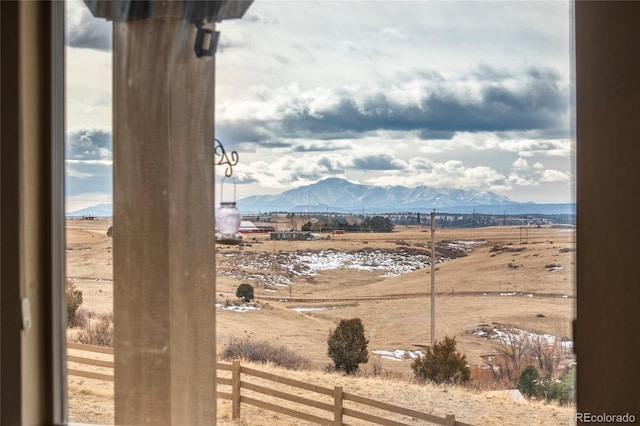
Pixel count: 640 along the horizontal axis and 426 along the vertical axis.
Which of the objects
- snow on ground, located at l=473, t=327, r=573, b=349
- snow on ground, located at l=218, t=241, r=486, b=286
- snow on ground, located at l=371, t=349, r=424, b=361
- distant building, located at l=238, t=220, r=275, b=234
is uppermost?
distant building, located at l=238, t=220, r=275, b=234

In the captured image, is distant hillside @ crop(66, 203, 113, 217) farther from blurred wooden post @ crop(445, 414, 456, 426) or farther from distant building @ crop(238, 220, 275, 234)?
blurred wooden post @ crop(445, 414, 456, 426)

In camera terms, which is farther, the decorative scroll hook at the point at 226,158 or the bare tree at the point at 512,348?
the decorative scroll hook at the point at 226,158

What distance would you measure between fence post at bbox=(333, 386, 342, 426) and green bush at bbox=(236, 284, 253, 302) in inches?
13.4

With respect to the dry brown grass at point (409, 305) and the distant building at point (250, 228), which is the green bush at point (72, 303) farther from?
the distant building at point (250, 228)

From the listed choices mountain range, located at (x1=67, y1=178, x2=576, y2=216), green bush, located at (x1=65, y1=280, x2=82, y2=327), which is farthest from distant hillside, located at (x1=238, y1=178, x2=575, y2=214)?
green bush, located at (x1=65, y1=280, x2=82, y2=327)

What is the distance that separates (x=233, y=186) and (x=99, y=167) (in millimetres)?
399

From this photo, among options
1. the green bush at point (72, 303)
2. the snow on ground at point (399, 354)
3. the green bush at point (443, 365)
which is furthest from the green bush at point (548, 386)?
the green bush at point (72, 303)

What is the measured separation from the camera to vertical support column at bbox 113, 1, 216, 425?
1.70 m

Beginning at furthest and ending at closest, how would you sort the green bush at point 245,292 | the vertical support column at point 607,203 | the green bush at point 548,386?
the green bush at point 245,292 < the green bush at point 548,386 < the vertical support column at point 607,203

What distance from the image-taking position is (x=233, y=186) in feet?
5.67

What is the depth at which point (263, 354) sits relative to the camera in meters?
1.72

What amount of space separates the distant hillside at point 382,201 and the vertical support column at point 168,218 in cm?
18

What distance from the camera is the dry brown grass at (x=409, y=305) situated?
5.04ft

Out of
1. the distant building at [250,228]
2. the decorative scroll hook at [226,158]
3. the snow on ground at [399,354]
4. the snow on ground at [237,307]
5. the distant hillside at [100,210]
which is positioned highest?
the decorative scroll hook at [226,158]
